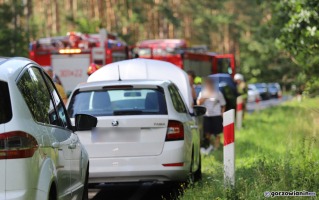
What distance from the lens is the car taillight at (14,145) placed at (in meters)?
5.50

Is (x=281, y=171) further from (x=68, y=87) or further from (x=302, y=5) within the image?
(x=68, y=87)

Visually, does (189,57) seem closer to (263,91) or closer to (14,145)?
(14,145)

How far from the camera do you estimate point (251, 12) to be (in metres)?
82.8

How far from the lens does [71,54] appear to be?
25.5 meters

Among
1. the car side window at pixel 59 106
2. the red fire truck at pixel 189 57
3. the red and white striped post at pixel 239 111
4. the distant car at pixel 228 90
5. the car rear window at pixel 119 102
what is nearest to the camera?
the car side window at pixel 59 106

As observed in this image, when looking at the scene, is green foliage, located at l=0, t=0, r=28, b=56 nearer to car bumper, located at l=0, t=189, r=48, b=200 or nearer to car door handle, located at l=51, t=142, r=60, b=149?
car door handle, located at l=51, t=142, r=60, b=149

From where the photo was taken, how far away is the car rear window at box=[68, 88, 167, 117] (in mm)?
10859

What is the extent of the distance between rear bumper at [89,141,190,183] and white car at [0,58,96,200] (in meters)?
2.88

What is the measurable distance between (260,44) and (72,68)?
1908 centimetres

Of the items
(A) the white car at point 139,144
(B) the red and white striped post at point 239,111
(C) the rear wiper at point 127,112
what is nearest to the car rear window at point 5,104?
(A) the white car at point 139,144

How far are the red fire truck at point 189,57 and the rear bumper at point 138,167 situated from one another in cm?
1628

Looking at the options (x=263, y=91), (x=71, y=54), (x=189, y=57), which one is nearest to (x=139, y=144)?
(x=71, y=54)

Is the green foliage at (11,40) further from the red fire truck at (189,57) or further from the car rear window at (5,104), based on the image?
the car rear window at (5,104)

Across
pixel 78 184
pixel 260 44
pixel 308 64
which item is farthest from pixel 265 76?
pixel 78 184
